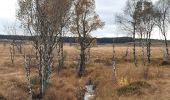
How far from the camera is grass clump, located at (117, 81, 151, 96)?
4009 centimetres

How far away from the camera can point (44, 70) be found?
139 feet

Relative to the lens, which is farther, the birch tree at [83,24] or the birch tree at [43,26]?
the birch tree at [83,24]

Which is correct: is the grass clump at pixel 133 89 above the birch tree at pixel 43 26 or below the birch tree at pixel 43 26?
below

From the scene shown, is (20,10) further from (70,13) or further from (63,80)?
(63,80)

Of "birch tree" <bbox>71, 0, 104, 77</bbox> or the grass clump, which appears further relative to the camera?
"birch tree" <bbox>71, 0, 104, 77</bbox>

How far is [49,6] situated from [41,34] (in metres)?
3.21

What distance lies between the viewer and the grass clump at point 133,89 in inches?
1578

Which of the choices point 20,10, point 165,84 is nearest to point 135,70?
point 165,84

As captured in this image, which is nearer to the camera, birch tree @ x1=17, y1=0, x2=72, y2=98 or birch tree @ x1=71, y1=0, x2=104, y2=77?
birch tree @ x1=17, y1=0, x2=72, y2=98

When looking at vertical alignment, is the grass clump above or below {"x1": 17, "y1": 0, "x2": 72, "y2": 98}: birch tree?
below

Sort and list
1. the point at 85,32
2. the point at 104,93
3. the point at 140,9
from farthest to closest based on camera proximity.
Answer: the point at 140,9, the point at 85,32, the point at 104,93

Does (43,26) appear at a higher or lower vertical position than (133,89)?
higher

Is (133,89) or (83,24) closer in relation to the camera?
(133,89)

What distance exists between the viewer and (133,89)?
134 ft
